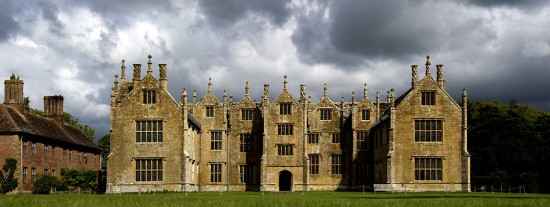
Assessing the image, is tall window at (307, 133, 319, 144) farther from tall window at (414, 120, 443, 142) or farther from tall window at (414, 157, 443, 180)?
tall window at (414, 157, 443, 180)

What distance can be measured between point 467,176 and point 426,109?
6.72m

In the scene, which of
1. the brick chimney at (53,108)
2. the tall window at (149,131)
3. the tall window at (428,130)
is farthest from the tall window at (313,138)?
the brick chimney at (53,108)

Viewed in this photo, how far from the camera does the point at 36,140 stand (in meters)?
60.4

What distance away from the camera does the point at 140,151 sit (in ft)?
206

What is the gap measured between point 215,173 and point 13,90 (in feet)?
67.9

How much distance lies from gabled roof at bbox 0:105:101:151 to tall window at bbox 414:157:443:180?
3208 cm

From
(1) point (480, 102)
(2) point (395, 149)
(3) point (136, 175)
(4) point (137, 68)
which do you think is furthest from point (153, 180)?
(1) point (480, 102)

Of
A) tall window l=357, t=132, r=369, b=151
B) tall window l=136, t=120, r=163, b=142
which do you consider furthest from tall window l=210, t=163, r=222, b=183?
tall window l=357, t=132, r=369, b=151

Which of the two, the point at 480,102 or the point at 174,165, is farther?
the point at 480,102

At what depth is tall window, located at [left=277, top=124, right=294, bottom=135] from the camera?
70625 millimetres

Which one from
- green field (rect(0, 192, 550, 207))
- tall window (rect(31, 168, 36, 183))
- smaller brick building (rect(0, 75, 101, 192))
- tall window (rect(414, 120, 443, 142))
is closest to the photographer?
green field (rect(0, 192, 550, 207))

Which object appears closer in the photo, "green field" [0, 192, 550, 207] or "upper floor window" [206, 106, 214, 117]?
"green field" [0, 192, 550, 207]

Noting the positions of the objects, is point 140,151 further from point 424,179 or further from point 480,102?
point 480,102

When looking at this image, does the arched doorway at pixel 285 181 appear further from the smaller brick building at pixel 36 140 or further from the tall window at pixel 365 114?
the smaller brick building at pixel 36 140
